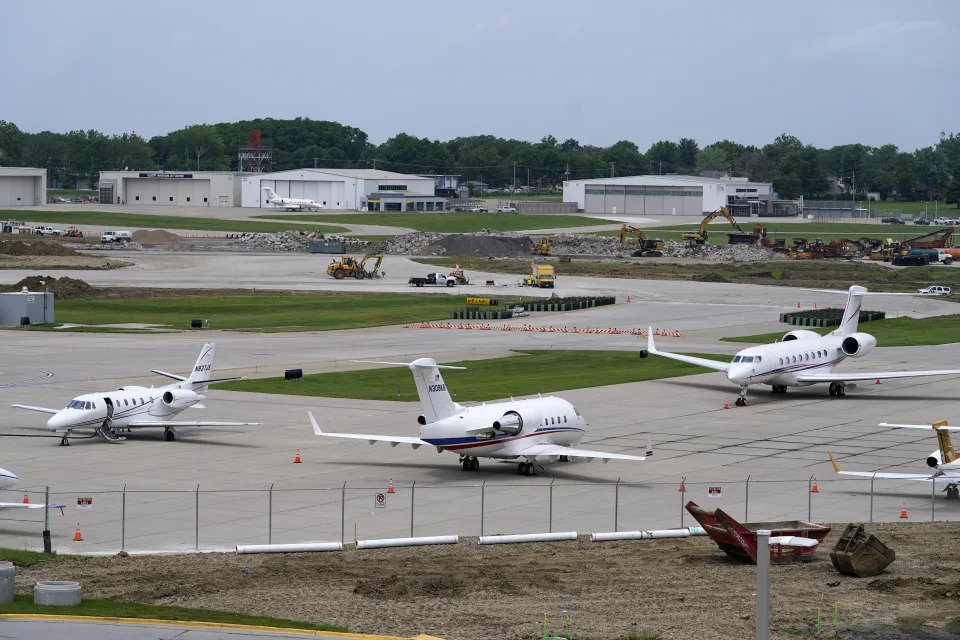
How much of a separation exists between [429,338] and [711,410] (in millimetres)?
33847

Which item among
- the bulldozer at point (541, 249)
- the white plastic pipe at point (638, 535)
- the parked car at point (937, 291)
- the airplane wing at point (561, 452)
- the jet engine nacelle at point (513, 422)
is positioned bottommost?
the white plastic pipe at point (638, 535)

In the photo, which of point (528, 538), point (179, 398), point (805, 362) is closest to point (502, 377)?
point (805, 362)

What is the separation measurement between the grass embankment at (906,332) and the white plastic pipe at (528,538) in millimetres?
59103

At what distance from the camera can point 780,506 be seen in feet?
147

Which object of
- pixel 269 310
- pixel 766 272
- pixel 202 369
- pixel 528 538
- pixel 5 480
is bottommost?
pixel 528 538

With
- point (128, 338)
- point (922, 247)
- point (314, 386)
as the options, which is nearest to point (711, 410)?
point (314, 386)

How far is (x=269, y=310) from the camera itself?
115938 millimetres

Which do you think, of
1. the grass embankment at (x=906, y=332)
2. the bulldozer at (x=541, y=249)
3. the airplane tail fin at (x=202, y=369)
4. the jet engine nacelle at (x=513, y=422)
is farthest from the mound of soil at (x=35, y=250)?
the jet engine nacelle at (x=513, y=422)

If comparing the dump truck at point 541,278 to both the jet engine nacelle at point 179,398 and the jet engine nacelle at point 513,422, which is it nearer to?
the jet engine nacelle at point 179,398

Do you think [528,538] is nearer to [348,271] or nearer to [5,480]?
[5,480]

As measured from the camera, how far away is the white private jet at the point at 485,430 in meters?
48.7

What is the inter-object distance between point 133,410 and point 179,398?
85.5 inches

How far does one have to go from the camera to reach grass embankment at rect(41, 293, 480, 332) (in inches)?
4178

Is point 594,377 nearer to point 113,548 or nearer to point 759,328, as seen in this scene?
point 759,328
